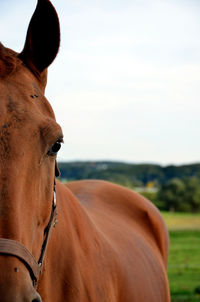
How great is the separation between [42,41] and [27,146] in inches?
28.3

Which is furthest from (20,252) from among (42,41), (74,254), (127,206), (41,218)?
(127,206)

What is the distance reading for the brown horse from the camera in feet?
4.61

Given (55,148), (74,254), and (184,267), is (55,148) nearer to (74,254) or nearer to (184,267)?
(74,254)

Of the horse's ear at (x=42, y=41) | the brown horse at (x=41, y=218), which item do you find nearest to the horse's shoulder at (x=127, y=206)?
the brown horse at (x=41, y=218)

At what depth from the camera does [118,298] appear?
2.67 metres

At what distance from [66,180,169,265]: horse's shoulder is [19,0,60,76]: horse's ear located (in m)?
2.23

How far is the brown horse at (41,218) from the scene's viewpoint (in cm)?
141

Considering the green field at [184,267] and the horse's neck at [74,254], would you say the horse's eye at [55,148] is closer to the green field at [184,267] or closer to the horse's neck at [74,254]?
the horse's neck at [74,254]

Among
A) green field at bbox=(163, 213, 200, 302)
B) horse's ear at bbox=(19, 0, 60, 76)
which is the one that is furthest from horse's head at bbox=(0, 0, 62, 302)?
green field at bbox=(163, 213, 200, 302)

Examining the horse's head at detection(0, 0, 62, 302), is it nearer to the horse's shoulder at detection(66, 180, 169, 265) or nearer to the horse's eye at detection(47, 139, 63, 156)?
the horse's eye at detection(47, 139, 63, 156)

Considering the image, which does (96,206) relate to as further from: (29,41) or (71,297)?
(29,41)

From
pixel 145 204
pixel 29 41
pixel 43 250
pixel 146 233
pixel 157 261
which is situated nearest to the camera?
pixel 43 250

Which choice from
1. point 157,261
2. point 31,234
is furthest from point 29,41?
point 157,261

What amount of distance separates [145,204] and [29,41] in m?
2.92
